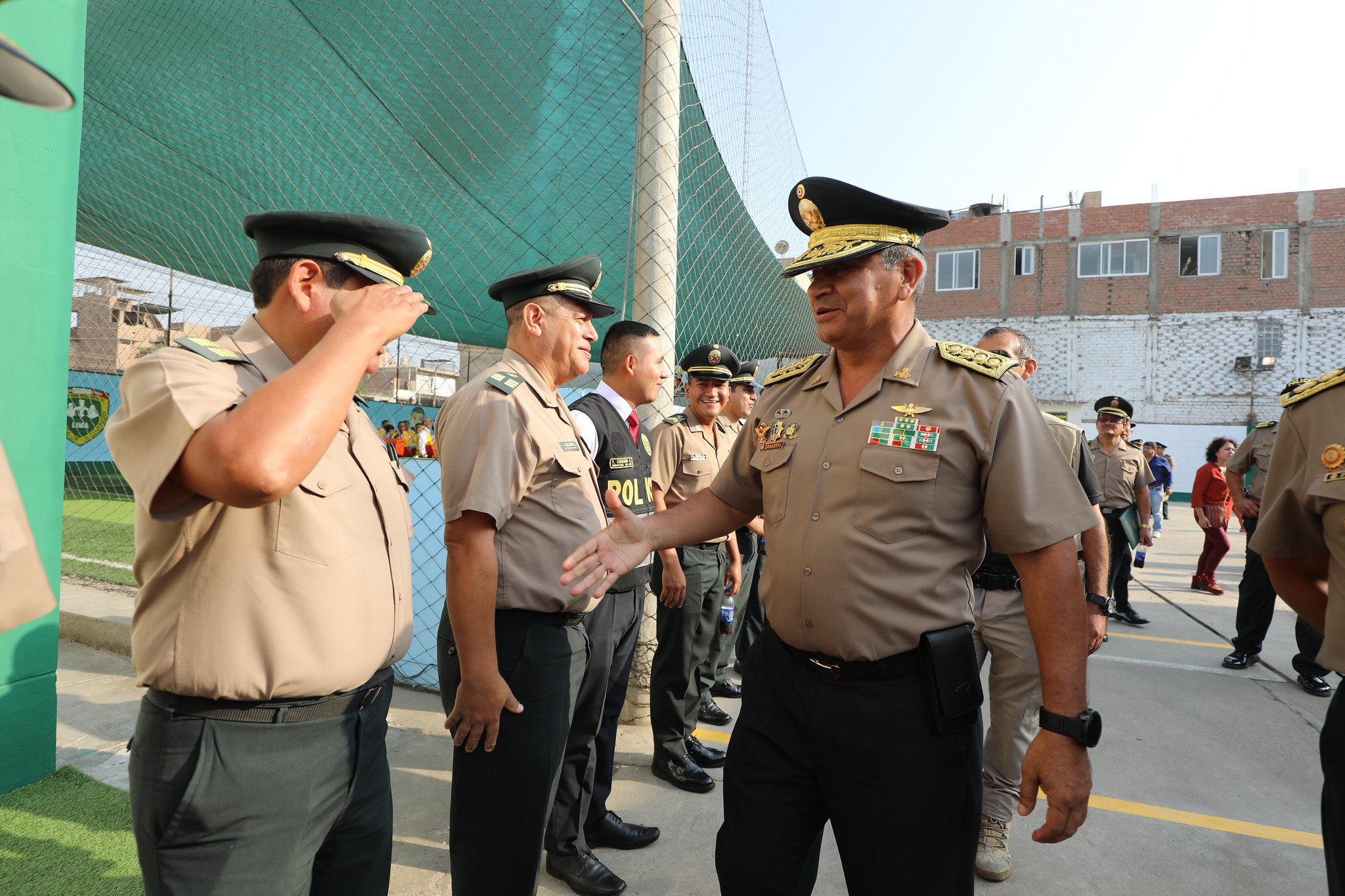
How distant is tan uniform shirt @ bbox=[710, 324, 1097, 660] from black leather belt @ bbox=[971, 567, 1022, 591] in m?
1.17

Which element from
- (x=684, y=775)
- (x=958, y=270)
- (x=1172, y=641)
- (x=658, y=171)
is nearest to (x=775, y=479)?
(x=684, y=775)

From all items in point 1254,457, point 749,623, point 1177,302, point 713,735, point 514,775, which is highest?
point 1177,302

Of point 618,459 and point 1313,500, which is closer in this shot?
point 1313,500

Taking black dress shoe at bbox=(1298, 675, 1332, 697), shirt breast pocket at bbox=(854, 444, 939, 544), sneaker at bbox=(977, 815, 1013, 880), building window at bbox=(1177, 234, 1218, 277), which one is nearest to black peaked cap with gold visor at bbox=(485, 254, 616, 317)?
shirt breast pocket at bbox=(854, 444, 939, 544)

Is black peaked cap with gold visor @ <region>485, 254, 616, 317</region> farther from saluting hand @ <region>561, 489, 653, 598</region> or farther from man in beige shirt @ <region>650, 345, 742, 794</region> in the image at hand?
man in beige shirt @ <region>650, 345, 742, 794</region>

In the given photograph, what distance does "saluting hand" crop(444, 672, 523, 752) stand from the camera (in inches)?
70.6

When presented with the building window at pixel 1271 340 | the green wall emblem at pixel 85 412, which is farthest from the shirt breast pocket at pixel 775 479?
the building window at pixel 1271 340

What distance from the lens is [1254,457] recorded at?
6.15 meters

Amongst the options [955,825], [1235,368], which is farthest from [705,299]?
[1235,368]

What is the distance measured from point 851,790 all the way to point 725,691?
3.07 m

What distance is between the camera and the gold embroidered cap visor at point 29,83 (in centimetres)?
64

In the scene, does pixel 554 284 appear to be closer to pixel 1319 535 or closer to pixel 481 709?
pixel 481 709

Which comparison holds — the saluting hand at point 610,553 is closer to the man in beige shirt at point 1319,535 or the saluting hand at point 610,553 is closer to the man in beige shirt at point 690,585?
the man in beige shirt at point 690,585

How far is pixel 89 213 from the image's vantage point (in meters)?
6.45
